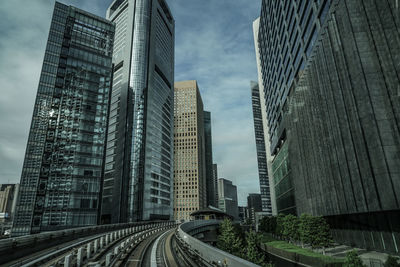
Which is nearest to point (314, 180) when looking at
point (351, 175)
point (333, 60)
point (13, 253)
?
point (351, 175)

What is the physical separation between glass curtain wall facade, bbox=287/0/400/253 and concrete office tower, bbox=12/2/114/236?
57.4 meters

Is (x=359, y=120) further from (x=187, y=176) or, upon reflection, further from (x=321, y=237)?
(x=187, y=176)

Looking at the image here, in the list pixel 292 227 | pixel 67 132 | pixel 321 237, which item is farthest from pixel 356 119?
pixel 67 132

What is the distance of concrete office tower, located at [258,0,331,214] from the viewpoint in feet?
158

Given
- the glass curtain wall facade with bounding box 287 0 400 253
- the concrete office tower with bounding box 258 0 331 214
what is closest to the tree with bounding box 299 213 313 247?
the glass curtain wall facade with bounding box 287 0 400 253

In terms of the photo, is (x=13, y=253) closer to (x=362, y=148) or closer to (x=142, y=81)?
(x=362, y=148)

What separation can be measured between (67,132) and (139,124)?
4158 centimetres

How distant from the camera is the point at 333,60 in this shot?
3438 centimetres

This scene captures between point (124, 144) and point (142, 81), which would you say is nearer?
point (124, 144)

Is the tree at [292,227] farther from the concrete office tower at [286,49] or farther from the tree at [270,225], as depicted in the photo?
the tree at [270,225]

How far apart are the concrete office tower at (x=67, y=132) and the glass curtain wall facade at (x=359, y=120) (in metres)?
57.4

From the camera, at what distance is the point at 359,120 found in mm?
29156

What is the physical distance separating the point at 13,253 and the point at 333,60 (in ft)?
131

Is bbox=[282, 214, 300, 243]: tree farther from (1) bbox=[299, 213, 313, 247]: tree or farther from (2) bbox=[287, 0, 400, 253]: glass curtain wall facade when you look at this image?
(1) bbox=[299, 213, 313, 247]: tree
